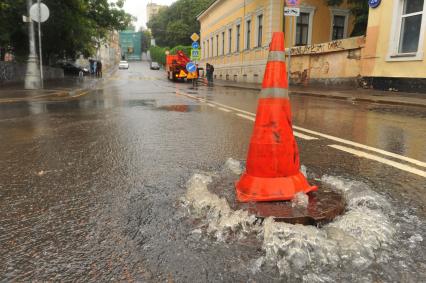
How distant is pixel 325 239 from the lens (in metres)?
2.32

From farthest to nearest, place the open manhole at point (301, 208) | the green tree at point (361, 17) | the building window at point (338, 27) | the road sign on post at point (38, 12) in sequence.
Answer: the building window at point (338, 27) → the green tree at point (361, 17) → the road sign on post at point (38, 12) → the open manhole at point (301, 208)

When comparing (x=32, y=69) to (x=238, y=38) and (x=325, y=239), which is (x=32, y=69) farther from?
(x=238, y=38)

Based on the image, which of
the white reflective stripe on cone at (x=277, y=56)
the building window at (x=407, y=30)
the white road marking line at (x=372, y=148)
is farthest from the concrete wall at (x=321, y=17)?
the white reflective stripe on cone at (x=277, y=56)

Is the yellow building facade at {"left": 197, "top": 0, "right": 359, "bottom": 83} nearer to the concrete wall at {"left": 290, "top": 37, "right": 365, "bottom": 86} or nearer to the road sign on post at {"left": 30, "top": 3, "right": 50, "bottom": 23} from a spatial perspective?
the concrete wall at {"left": 290, "top": 37, "right": 365, "bottom": 86}

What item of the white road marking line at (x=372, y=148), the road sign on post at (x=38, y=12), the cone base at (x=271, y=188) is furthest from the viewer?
the road sign on post at (x=38, y=12)

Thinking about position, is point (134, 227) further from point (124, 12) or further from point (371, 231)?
point (124, 12)

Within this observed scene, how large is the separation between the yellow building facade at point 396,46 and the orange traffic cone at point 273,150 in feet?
47.0

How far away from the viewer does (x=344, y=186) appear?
3.47 meters

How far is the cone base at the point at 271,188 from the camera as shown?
2890 millimetres

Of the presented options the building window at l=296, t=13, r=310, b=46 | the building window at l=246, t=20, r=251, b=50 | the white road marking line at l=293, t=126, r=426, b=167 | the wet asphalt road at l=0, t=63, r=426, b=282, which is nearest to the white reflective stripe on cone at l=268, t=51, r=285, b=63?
the wet asphalt road at l=0, t=63, r=426, b=282

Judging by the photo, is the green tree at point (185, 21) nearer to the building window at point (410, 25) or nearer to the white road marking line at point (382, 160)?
the building window at point (410, 25)

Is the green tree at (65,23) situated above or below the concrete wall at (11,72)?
above

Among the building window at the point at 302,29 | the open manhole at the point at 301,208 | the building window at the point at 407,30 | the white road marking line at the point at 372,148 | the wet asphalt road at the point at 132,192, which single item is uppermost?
the building window at the point at 302,29

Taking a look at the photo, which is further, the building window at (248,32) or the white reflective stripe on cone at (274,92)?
the building window at (248,32)
